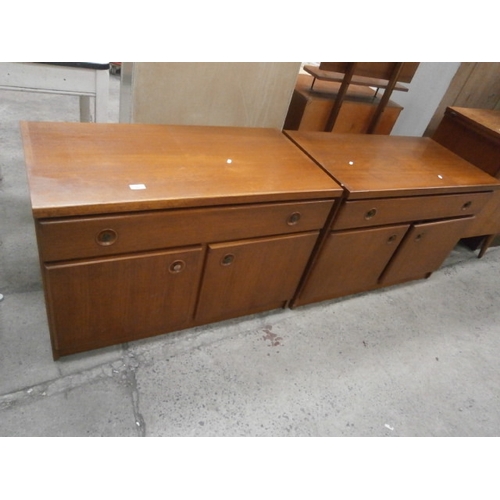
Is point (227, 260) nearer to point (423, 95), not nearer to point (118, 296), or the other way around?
point (118, 296)

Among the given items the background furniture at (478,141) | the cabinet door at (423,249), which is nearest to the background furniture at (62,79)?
the cabinet door at (423,249)

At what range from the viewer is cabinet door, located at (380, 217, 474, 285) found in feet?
5.03

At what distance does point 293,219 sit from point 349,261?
40cm

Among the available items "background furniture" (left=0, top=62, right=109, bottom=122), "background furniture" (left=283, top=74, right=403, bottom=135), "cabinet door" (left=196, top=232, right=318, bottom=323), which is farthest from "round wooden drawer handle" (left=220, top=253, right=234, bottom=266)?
"background furniture" (left=283, top=74, right=403, bottom=135)

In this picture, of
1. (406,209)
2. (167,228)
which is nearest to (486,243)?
(406,209)

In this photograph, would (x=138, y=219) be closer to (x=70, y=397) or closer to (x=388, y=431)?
(x=70, y=397)

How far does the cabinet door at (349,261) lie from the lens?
4.41 ft

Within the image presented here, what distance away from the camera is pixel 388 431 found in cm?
120

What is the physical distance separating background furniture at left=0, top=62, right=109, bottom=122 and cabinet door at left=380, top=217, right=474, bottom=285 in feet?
4.12

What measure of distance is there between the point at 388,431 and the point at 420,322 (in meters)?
0.60

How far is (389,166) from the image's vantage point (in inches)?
54.1

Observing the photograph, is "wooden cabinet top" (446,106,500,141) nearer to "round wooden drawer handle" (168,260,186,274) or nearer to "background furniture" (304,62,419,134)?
"background furniture" (304,62,419,134)

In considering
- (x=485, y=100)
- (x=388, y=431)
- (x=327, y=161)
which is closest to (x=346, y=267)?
(x=327, y=161)
